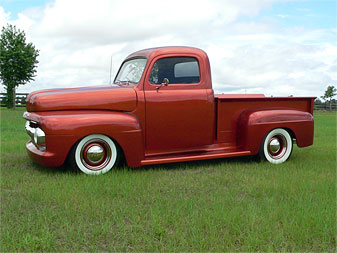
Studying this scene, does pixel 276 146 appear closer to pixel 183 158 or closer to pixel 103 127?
pixel 183 158

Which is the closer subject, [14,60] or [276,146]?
[276,146]

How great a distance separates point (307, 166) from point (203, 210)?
310 cm

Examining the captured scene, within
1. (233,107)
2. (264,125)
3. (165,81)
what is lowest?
(264,125)

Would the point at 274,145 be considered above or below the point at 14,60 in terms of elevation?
below

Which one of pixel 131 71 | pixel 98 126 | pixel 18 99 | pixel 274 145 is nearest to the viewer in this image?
pixel 98 126

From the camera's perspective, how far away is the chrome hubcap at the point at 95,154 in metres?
5.39

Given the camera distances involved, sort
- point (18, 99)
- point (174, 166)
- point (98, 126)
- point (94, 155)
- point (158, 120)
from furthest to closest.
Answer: point (18, 99)
point (174, 166)
point (158, 120)
point (94, 155)
point (98, 126)

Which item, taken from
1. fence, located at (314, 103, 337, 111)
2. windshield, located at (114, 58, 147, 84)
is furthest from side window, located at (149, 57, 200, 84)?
fence, located at (314, 103, 337, 111)

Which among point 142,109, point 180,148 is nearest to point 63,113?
point 142,109

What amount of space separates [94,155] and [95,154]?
21 millimetres

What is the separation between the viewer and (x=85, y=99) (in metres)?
5.51

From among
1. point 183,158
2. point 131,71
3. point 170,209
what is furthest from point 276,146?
point 170,209

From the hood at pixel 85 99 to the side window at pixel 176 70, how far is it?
50 centimetres

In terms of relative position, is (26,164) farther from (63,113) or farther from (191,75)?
(191,75)
